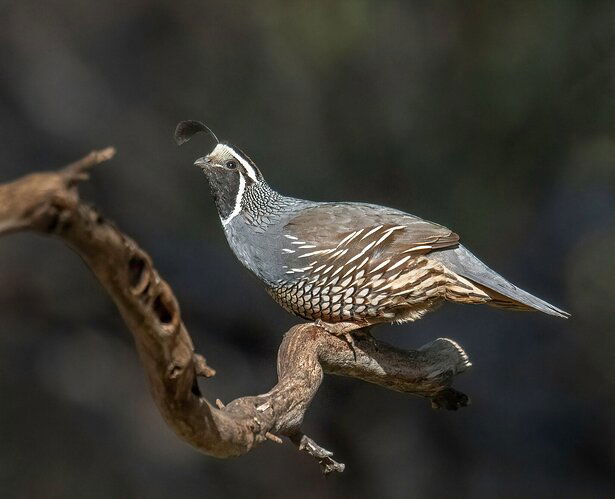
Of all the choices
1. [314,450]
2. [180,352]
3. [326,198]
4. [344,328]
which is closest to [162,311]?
[180,352]

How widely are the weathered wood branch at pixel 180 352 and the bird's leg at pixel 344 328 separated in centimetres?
1

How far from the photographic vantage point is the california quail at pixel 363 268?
10.3ft

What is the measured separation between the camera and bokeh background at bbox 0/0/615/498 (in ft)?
19.3

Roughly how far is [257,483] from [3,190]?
461cm

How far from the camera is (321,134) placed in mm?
6039

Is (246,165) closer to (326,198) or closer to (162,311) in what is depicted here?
(162,311)

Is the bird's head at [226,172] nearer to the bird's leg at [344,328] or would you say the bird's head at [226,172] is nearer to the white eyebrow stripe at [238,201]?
the white eyebrow stripe at [238,201]

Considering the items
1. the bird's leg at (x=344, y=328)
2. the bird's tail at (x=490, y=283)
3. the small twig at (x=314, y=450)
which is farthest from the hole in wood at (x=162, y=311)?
the bird's tail at (x=490, y=283)

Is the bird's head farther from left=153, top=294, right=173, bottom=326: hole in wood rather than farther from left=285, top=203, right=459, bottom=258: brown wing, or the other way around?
left=153, top=294, right=173, bottom=326: hole in wood

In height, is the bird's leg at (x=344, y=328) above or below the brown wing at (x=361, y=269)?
below

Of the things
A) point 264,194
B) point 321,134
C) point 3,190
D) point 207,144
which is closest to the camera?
point 3,190

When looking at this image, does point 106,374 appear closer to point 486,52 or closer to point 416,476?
point 416,476

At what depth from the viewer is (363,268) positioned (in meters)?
3.17

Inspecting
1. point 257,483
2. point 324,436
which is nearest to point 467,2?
point 324,436
